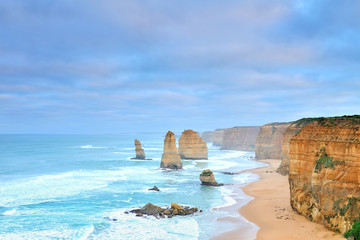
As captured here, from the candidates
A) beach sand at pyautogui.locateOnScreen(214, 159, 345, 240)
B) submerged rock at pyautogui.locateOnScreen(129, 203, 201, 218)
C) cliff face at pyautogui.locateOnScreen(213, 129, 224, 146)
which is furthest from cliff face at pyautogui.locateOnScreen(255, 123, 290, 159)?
cliff face at pyautogui.locateOnScreen(213, 129, 224, 146)

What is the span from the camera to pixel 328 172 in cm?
2397

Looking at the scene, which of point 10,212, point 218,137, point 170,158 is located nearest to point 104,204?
point 10,212

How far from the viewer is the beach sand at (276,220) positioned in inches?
937

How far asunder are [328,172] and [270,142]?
68588 mm

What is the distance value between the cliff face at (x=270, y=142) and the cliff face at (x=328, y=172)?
6023cm

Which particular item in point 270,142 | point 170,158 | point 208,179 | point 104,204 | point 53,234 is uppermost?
point 270,142

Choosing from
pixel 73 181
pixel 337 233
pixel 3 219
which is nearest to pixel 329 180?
pixel 337 233

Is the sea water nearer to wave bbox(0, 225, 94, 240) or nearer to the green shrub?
wave bbox(0, 225, 94, 240)

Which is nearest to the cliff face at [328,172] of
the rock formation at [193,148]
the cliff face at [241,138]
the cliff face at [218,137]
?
the rock formation at [193,148]

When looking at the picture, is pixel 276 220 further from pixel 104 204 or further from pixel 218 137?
pixel 218 137

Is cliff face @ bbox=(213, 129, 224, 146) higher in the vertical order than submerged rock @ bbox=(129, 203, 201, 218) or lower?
higher

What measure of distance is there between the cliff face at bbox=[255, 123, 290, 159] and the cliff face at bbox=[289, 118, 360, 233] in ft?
198

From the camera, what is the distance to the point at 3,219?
31.0m

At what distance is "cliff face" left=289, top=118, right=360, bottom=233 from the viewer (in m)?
22.4
